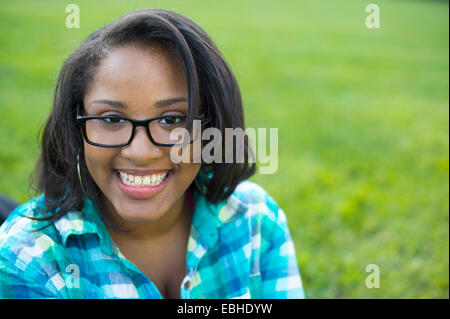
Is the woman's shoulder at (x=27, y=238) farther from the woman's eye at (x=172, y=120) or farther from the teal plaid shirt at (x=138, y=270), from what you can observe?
the woman's eye at (x=172, y=120)

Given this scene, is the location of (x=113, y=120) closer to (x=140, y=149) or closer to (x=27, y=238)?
(x=140, y=149)

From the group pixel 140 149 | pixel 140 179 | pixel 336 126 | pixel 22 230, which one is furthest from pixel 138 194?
pixel 336 126

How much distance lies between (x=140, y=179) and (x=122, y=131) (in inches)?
6.8

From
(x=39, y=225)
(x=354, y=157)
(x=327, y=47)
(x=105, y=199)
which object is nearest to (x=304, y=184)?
(x=354, y=157)

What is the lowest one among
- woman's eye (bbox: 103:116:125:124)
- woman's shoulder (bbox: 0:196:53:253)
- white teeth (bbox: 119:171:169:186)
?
woman's shoulder (bbox: 0:196:53:253)

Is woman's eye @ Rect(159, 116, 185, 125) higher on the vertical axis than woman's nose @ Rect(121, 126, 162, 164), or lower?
higher

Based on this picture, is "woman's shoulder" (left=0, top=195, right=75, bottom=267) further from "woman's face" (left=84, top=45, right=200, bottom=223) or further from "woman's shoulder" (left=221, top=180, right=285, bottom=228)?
"woman's shoulder" (left=221, top=180, right=285, bottom=228)

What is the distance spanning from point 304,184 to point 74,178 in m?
2.71

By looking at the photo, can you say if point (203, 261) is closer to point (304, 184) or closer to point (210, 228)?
point (210, 228)

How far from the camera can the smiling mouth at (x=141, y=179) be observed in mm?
1477

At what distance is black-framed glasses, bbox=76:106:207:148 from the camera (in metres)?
1.42

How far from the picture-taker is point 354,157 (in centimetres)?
461

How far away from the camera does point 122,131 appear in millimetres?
1430

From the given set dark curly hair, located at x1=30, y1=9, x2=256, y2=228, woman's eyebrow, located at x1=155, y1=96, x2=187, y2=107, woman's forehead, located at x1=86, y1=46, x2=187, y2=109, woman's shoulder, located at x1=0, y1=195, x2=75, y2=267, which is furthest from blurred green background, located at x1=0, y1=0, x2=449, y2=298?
woman's shoulder, located at x1=0, y1=195, x2=75, y2=267
